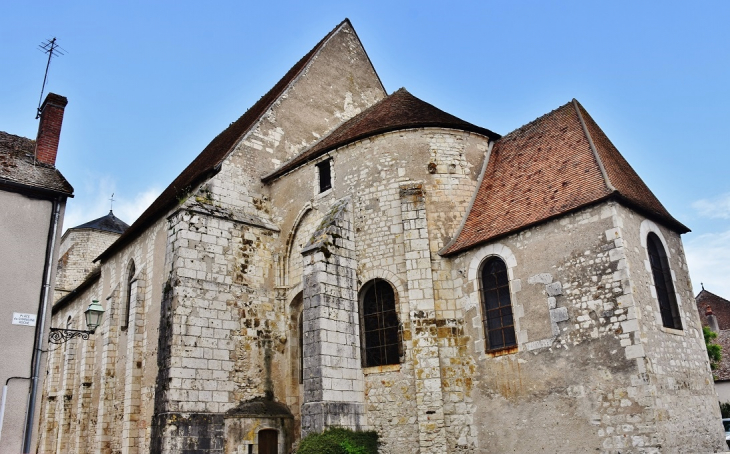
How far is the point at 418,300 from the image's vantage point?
38.9 ft

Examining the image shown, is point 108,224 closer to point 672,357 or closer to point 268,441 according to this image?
point 268,441

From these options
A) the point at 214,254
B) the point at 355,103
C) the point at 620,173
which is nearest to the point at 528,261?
the point at 620,173

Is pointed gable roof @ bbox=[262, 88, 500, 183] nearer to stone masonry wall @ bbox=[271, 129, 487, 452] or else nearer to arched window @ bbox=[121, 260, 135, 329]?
stone masonry wall @ bbox=[271, 129, 487, 452]

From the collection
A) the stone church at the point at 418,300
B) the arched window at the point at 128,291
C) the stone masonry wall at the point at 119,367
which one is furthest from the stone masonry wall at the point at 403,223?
the arched window at the point at 128,291

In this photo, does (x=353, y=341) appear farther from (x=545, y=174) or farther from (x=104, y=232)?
(x=104, y=232)

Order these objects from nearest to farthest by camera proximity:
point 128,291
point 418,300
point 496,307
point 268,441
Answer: point 496,307 < point 418,300 < point 268,441 < point 128,291

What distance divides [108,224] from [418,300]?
25744 mm

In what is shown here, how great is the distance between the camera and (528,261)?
11.1 meters

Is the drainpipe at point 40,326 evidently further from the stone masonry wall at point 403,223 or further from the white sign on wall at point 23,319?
the stone masonry wall at point 403,223

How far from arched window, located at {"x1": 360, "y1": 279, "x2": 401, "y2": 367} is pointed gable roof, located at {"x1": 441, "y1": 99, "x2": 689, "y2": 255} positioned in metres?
1.59

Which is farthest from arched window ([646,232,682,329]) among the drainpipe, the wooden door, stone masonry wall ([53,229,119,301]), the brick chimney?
stone masonry wall ([53,229,119,301])

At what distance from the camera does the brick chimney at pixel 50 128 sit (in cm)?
1167

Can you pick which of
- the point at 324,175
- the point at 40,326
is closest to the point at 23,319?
the point at 40,326

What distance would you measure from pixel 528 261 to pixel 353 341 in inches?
150
